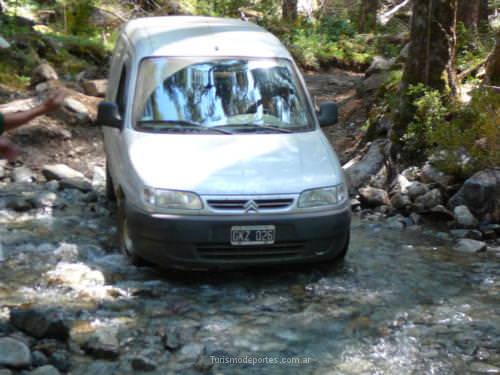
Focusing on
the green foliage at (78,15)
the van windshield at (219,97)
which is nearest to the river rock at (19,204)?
the van windshield at (219,97)

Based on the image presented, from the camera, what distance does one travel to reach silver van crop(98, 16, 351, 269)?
6.56 meters

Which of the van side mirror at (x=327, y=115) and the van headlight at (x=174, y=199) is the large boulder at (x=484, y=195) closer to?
the van side mirror at (x=327, y=115)

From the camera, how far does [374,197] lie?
400 inches

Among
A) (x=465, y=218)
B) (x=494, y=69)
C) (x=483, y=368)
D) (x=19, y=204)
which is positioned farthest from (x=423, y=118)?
(x=483, y=368)

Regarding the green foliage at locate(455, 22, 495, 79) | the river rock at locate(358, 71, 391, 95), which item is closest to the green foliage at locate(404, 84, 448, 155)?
the green foliage at locate(455, 22, 495, 79)

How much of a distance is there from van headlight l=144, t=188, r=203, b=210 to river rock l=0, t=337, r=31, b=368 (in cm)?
181

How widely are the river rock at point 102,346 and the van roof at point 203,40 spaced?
3.34 metres

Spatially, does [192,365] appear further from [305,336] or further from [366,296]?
[366,296]

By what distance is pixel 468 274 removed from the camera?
7.58m

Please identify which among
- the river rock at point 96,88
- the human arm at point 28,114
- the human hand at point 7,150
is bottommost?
the river rock at point 96,88

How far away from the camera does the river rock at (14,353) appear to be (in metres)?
4.98

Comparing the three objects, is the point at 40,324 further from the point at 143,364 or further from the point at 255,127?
the point at 255,127

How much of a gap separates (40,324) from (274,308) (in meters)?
1.91

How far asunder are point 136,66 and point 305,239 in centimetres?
259
